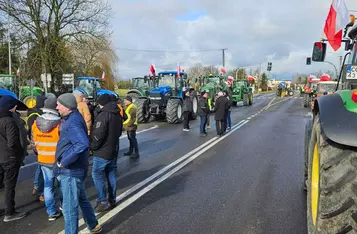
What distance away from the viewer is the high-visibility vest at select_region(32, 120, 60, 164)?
4.70 metres

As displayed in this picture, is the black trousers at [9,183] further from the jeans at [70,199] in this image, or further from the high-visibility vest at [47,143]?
the jeans at [70,199]

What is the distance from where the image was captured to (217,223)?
453cm

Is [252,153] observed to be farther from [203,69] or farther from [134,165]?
[203,69]

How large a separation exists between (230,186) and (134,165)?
2.58 metres

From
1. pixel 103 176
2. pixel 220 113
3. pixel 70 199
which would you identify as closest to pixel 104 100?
pixel 103 176

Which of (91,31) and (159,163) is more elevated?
(91,31)

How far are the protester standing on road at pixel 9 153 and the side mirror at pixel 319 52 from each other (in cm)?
459

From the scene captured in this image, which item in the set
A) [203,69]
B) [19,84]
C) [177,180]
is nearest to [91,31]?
[19,84]

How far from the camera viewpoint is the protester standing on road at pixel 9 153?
478 centimetres

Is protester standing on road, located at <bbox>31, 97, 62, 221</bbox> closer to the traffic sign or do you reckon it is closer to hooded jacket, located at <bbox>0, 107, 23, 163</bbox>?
hooded jacket, located at <bbox>0, 107, 23, 163</bbox>

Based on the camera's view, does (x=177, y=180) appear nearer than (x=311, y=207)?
No

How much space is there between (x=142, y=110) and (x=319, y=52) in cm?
1200

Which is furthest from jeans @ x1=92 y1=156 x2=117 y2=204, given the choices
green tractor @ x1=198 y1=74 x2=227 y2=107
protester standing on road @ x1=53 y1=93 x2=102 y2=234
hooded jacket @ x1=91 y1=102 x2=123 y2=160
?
green tractor @ x1=198 y1=74 x2=227 y2=107

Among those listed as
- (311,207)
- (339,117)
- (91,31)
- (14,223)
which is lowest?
(14,223)
